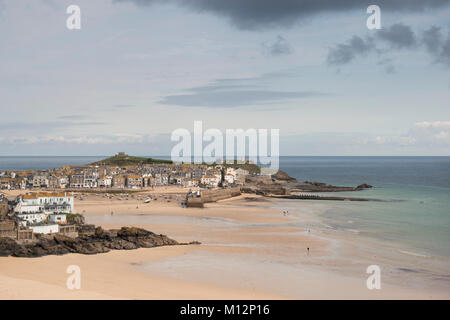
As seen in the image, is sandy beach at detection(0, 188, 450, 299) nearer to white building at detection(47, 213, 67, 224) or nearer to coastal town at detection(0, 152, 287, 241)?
white building at detection(47, 213, 67, 224)

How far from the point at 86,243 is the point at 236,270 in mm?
10714

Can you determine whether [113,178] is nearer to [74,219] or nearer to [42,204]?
[42,204]

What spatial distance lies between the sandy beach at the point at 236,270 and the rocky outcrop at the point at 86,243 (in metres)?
0.84

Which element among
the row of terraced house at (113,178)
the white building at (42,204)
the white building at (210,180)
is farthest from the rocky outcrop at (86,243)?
the white building at (210,180)

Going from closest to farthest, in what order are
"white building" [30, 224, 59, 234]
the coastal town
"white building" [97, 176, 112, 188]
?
1. "white building" [30, 224, 59, 234]
2. the coastal town
3. "white building" [97, 176, 112, 188]

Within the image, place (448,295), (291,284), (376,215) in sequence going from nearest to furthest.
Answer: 1. (448,295)
2. (291,284)
3. (376,215)

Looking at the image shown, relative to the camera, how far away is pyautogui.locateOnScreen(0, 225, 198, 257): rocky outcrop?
85.2ft

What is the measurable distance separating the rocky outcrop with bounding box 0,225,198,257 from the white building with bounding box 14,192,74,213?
4971 mm

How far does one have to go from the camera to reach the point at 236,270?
77.5 feet

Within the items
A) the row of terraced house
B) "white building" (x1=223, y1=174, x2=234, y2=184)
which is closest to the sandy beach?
the row of terraced house
